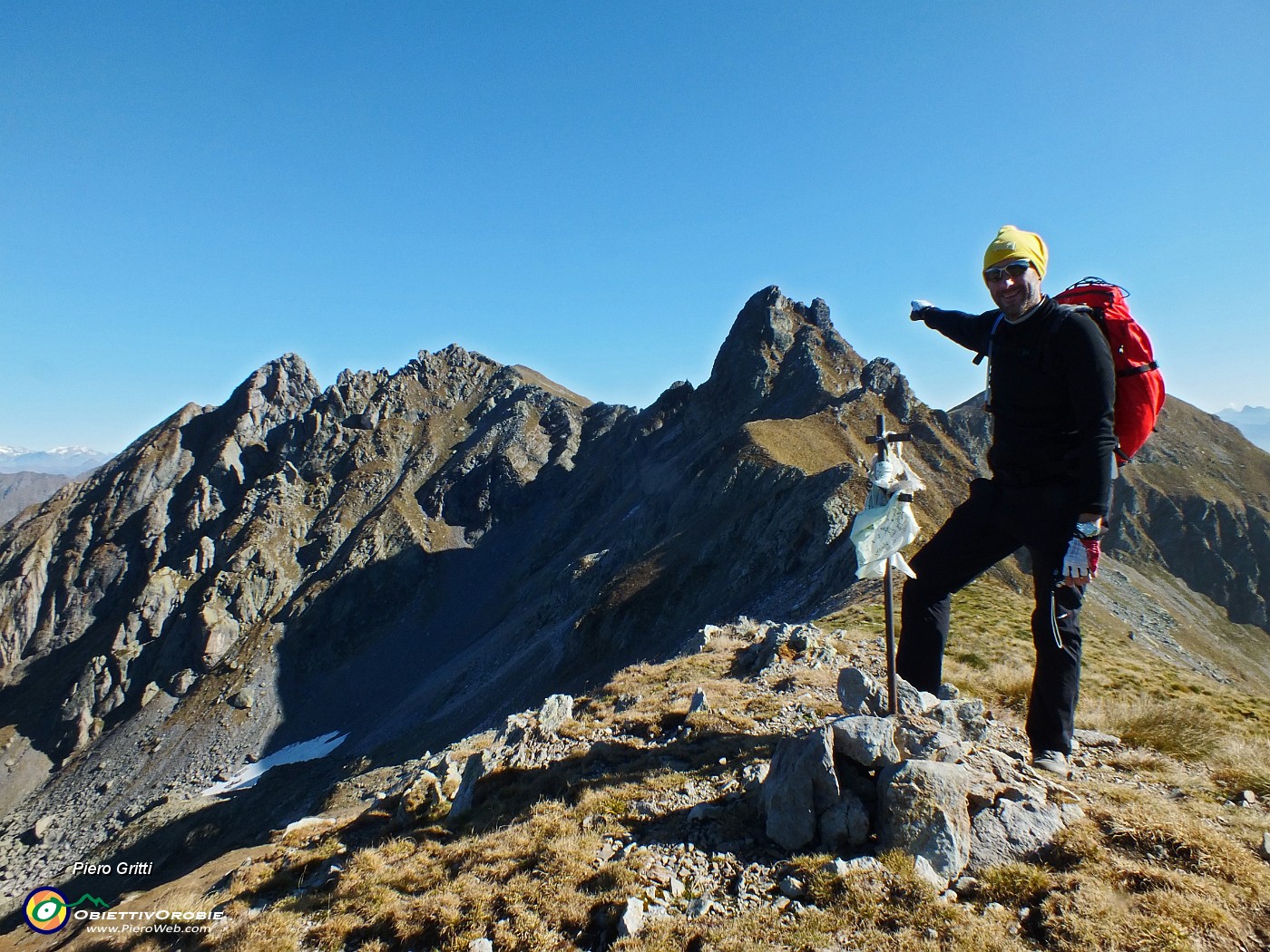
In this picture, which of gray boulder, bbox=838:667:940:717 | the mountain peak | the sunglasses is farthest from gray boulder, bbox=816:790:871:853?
the mountain peak

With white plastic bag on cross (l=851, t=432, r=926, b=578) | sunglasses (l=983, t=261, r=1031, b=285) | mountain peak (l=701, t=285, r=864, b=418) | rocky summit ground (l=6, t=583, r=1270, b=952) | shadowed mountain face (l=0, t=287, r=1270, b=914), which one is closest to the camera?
rocky summit ground (l=6, t=583, r=1270, b=952)

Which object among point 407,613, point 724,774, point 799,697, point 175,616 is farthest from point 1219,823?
point 175,616

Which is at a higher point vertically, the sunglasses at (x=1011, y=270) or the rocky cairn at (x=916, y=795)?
the sunglasses at (x=1011, y=270)

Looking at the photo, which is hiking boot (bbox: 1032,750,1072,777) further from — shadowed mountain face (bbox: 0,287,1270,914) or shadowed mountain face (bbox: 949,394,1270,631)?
shadowed mountain face (bbox: 949,394,1270,631)

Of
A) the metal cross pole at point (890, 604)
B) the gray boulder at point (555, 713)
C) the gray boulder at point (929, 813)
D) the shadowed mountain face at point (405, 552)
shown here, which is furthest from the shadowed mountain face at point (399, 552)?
the gray boulder at point (929, 813)

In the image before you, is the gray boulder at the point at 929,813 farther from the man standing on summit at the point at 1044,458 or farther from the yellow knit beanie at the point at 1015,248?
the yellow knit beanie at the point at 1015,248

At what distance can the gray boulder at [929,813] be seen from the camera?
468cm

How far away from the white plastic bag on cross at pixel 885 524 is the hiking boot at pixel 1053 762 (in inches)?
82.8

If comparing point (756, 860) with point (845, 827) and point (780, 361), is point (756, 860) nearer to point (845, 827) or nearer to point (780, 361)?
point (845, 827)

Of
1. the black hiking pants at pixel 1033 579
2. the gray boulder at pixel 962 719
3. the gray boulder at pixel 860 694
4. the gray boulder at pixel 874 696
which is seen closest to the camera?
the black hiking pants at pixel 1033 579

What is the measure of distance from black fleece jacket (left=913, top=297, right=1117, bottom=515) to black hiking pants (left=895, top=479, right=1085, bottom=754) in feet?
0.79

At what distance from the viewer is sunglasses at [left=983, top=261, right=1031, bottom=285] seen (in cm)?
499

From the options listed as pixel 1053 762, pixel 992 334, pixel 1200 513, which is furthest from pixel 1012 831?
pixel 1200 513

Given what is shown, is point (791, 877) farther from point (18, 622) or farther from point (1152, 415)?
point (18, 622)
